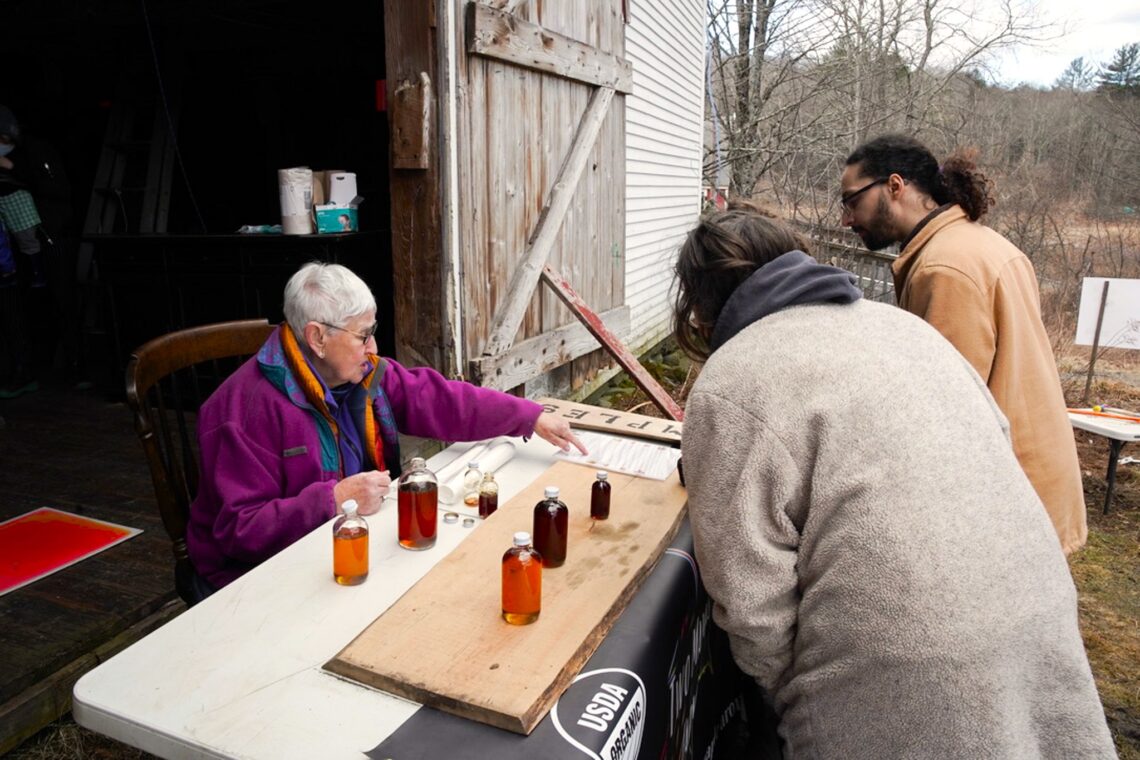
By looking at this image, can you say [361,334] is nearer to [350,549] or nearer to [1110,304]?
[350,549]

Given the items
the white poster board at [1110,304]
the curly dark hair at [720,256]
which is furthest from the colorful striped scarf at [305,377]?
the white poster board at [1110,304]

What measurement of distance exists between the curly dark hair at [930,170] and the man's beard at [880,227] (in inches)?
3.8

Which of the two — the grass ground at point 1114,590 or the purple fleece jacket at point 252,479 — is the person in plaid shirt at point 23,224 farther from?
the grass ground at point 1114,590

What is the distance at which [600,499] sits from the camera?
2059 mm

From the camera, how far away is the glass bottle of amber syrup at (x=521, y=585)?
60.9 inches

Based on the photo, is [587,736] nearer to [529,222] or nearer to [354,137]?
[529,222]

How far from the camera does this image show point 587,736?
1286 millimetres

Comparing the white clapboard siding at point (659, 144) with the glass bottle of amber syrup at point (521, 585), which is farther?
the white clapboard siding at point (659, 144)

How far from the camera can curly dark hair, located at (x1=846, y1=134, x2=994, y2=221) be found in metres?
2.52

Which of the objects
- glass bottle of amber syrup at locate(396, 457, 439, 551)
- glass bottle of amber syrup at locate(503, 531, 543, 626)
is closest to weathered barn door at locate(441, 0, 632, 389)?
glass bottle of amber syrup at locate(396, 457, 439, 551)

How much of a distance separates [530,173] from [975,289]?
292 cm

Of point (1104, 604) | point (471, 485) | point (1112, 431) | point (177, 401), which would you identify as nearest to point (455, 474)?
point (471, 485)

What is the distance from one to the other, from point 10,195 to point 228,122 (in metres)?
1.93

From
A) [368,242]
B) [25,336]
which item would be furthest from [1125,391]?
[25,336]
